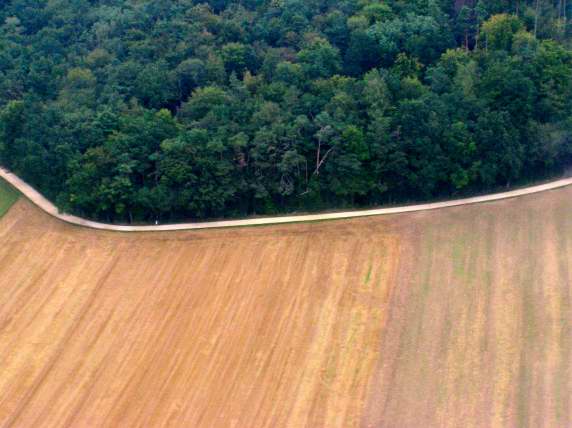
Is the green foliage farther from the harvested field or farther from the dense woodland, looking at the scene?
the harvested field

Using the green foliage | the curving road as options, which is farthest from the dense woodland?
the green foliage

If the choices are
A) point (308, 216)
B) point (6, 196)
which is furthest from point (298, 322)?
point (6, 196)

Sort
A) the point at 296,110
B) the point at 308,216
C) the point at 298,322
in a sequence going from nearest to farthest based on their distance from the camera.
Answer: the point at 298,322
the point at 308,216
the point at 296,110

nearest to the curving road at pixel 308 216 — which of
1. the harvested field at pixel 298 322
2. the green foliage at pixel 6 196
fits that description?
the harvested field at pixel 298 322

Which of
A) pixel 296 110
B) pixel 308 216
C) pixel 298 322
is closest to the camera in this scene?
pixel 298 322

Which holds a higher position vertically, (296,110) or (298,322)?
(296,110)

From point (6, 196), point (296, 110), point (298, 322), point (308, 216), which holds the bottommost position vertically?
point (308, 216)

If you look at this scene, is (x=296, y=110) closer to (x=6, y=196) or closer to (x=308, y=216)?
(x=308, y=216)
